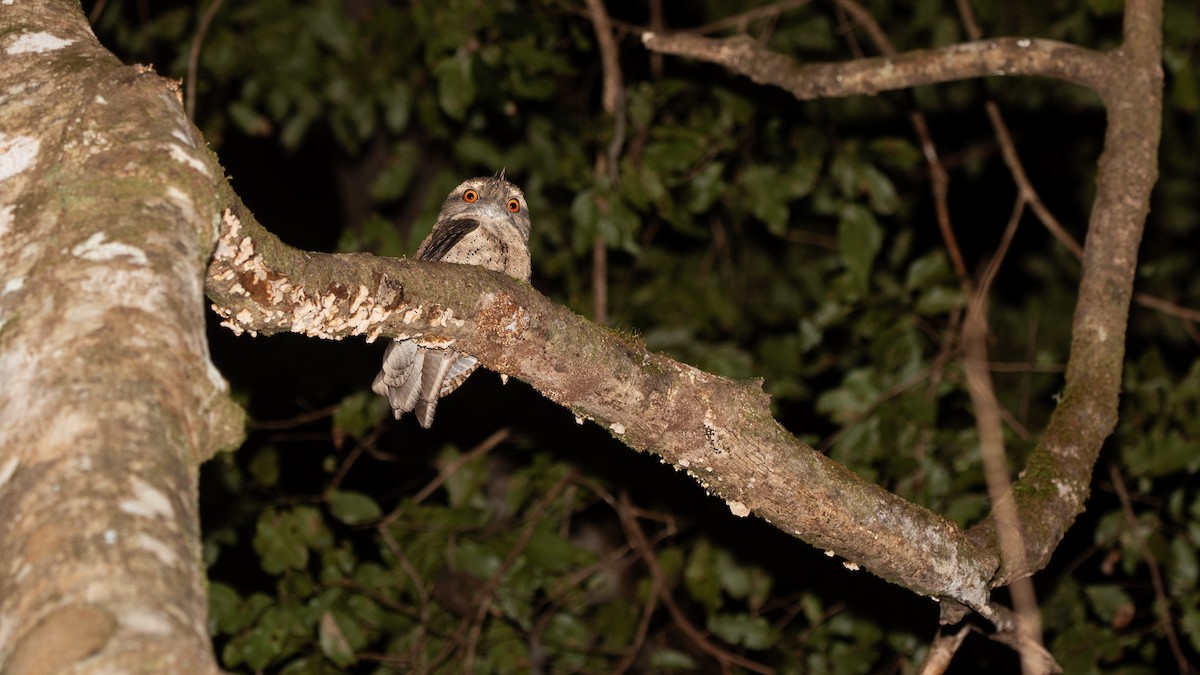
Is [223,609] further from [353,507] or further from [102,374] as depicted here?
[102,374]

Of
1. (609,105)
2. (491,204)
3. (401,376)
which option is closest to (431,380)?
(401,376)

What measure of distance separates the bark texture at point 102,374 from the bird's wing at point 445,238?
2.01 m

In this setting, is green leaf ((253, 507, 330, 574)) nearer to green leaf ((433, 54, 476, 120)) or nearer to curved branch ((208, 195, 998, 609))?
green leaf ((433, 54, 476, 120))

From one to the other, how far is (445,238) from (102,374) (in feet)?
9.13

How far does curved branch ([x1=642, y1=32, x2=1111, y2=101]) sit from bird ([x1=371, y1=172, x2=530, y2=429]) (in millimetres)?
967

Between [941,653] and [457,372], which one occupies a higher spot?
[941,653]

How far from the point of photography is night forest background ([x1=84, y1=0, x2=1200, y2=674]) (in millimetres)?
4688

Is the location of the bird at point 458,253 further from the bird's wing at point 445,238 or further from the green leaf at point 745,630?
the green leaf at point 745,630

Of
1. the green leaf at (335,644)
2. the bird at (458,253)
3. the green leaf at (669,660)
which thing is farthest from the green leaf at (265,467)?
the green leaf at (669,660)

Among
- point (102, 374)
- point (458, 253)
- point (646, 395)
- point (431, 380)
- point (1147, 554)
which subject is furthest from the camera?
point (1147, 554)

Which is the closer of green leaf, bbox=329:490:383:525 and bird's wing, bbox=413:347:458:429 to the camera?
bird's wing, bbox=413:347:458:429

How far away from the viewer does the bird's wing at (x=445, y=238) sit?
13.3ft

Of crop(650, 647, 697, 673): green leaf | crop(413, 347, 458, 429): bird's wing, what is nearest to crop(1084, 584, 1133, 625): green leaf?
crop(650, 647, 697, 673): green leaf

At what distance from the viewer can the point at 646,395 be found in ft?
8.19
